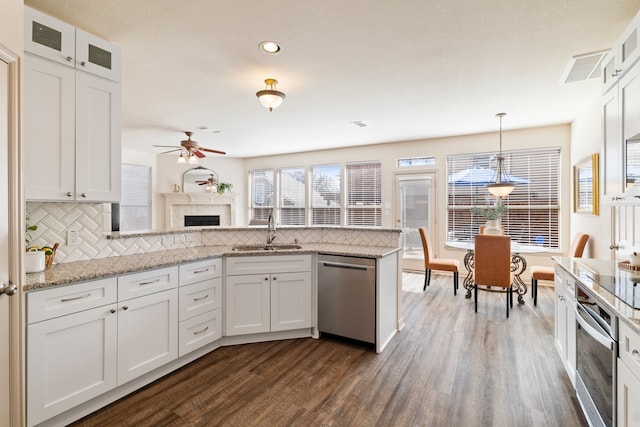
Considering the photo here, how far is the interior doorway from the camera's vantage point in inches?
241

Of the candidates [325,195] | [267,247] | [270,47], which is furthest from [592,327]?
[325,195]

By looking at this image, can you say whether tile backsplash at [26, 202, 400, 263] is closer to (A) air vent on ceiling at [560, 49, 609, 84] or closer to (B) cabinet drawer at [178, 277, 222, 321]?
(B) cabinet drawer at [178, 277, 222, 321]

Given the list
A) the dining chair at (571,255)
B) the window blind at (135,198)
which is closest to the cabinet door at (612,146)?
the dining chair at (571,255)

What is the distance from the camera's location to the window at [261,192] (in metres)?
8.20

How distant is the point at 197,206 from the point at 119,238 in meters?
5.39

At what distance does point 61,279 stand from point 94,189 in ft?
2.38

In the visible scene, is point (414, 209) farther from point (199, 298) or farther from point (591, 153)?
point (199, 298)

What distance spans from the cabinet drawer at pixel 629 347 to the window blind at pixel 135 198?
7.72m

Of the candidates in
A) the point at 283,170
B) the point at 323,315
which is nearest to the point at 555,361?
the point at 323,315

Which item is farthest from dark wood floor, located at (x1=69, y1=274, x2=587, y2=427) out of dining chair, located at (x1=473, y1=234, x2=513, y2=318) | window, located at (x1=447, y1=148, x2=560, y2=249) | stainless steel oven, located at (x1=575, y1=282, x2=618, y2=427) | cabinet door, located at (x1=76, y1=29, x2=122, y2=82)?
window, located at (x1=447, y1=148, x2=560, y2=249)

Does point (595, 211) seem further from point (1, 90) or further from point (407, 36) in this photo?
point (1, 90)

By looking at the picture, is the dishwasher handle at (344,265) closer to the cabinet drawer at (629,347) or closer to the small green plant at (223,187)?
the cabinet drawer at (629,347)

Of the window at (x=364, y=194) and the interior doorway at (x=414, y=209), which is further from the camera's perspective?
the window at (x=364, y=194)

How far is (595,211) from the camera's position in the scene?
12.3 feet
